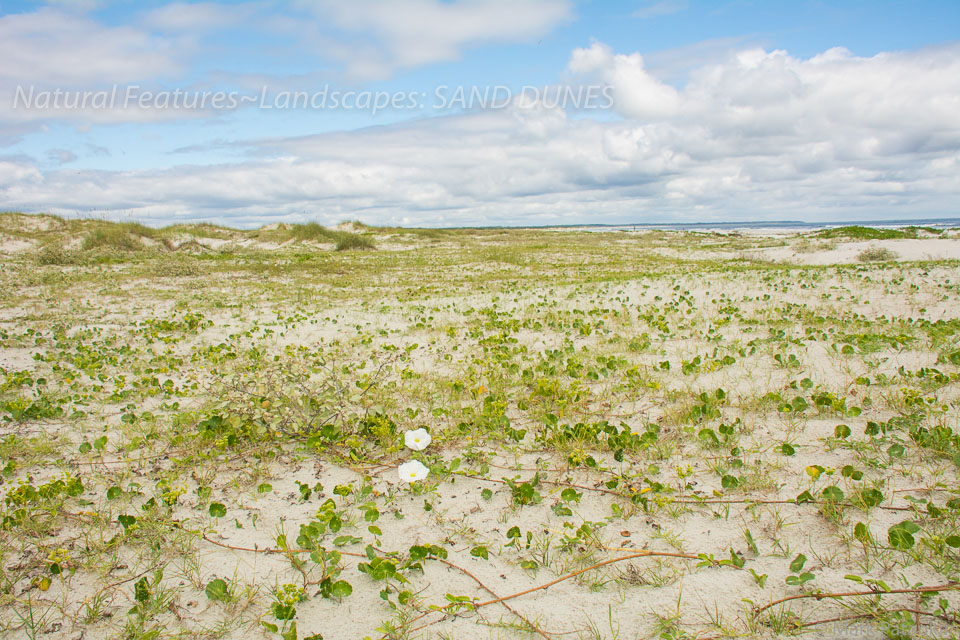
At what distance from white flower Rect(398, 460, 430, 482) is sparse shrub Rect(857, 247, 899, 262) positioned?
22336 millimetres

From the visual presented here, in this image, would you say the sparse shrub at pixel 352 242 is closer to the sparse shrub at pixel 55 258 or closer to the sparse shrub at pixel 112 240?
the sparse shrub at pixel 112 240

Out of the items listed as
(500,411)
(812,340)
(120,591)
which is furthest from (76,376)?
(812,340)

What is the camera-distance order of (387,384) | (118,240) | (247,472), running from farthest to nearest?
(118,240) < (387,384) < (247,472)

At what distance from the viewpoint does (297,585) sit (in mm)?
2650

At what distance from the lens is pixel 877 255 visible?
63.6 ft

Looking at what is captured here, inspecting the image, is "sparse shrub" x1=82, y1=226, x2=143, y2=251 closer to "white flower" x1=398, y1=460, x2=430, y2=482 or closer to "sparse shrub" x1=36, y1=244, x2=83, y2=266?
"sparse shrub" x1=36, y1=244, x2=83, y2=266

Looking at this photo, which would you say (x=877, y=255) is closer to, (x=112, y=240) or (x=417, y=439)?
(x=417, y=439)

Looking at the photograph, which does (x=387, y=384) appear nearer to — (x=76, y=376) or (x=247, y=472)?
(x=247, y=472)

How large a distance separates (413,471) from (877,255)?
22665mm

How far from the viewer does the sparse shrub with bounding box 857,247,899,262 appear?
19.3m

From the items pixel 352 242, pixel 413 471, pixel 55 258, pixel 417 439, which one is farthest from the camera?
pixel 352 242

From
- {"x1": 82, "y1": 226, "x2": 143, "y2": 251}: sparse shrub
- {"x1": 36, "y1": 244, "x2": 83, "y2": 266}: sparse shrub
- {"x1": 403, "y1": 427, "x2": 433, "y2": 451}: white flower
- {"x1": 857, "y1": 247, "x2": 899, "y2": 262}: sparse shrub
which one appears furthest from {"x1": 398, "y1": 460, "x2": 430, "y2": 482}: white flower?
{"x1": 82, "y1": 226, "x2": 143, "y2": 251}: sparse shrub

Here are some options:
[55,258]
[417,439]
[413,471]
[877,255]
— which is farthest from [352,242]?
[413,471]

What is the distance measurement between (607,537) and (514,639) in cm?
88
